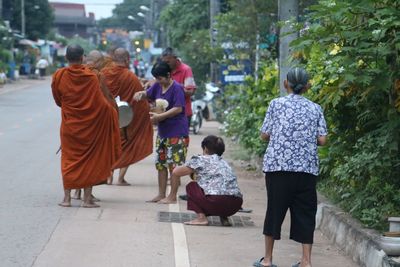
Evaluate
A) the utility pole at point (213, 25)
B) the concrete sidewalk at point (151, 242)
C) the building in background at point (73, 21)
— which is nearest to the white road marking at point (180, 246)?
the concrete sidewalk at point (151, 242)

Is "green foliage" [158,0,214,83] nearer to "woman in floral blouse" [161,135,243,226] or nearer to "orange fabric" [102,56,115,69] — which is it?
"orange fabric" [102,56,115,69]

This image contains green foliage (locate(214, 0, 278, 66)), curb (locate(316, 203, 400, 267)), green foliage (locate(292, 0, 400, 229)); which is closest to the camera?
curb (locate(316, 203, 400, 267))

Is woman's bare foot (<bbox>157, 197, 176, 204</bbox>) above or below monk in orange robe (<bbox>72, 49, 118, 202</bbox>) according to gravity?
below

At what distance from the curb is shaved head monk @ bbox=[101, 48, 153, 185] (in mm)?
3371

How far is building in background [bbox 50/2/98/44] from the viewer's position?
129750 millimetres

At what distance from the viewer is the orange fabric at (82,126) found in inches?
404

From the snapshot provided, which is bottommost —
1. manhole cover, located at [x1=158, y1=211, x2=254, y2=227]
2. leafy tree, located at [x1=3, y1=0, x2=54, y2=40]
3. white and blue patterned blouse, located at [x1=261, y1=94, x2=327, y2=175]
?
manhole cover, located at [x1=158, y1=211, x2=254, y2=227]

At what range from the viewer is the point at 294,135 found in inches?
280

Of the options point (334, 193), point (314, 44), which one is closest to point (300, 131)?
point (314, 44)

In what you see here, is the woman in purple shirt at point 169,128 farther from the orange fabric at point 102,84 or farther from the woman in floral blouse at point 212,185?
the woman in floral blouse at point 212,185

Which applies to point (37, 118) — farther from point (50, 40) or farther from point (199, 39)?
point (50, 40)

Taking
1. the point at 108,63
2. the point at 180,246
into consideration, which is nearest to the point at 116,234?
the point at 180,246

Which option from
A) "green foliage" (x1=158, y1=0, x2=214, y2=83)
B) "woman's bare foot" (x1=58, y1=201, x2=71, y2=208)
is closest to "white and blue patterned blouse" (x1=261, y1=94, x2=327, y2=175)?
"woman's bare foot" (x1=58, y1=201, x2=71, y2=208)

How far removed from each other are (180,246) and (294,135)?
5.90 feet
